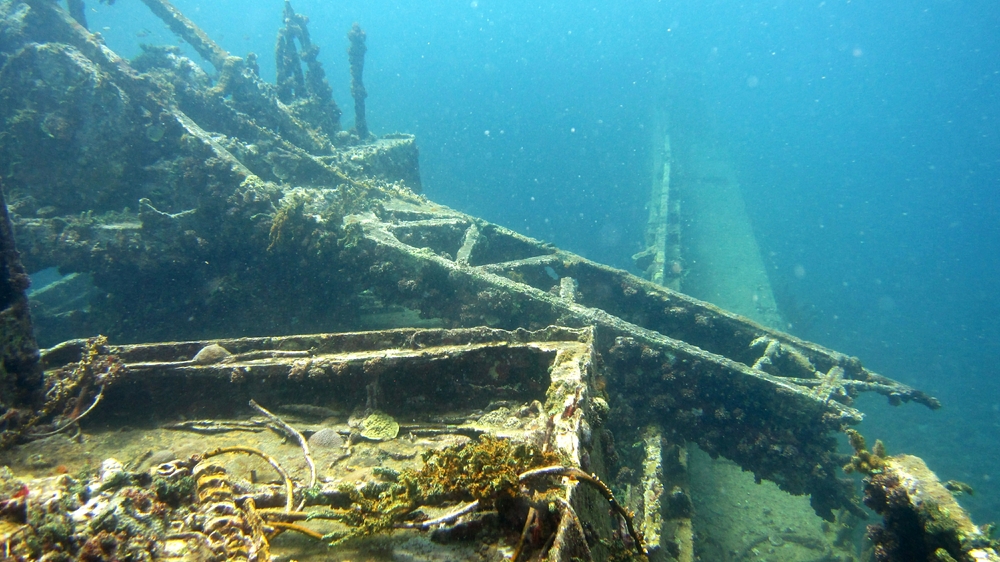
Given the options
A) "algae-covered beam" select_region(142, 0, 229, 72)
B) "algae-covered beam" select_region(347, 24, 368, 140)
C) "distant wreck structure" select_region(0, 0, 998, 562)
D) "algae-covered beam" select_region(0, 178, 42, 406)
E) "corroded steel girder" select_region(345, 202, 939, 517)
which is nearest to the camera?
"distant wreck structure" select_region(0, 0, 998, 562)

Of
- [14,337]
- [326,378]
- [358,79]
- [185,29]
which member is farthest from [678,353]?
A: [185,29]

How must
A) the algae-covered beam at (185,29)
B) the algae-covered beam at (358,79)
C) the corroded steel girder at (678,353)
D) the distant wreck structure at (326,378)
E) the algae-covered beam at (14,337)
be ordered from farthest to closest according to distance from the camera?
the algae-covered beam at (358,79) < the algae-covered beam at (185,29) < the corroded steel girder at (678,353) < the algae-covered beam at (14,337) < the distant wreck structure at (326,378)

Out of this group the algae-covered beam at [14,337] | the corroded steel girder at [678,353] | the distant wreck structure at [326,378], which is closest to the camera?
the distant wreck structure at [326,378]

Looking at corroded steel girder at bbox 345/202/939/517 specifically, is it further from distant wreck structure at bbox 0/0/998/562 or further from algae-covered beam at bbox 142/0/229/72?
algae-covered beam at bbox 142/0/229/72

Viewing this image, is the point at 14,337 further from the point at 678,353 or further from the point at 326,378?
the point at 678,353

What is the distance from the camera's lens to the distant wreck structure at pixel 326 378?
2197 millimetres

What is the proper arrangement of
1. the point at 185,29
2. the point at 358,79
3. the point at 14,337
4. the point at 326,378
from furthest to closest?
the point at 358,79, the point at 185,29, the point at 326,378, the point at 14,337

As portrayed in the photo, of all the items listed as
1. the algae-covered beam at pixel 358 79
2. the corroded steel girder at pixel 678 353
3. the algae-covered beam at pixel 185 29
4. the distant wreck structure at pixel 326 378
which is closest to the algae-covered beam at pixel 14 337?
the distant wreck structure at pixel 326 378

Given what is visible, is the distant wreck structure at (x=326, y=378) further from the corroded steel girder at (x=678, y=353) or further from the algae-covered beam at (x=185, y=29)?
the algae-covered beam at (x=185, y=29)

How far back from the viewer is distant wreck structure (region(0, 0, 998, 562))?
2.20 m

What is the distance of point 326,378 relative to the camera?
4.18 metres

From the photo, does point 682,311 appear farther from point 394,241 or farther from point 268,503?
point 268,503

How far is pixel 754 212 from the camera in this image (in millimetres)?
48656

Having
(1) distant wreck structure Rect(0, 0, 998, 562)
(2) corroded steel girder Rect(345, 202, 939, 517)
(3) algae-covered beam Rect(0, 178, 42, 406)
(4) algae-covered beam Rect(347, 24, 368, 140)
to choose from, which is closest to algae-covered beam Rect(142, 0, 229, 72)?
(1) distant wreck structure Rect(0, 0, 998, 562)
